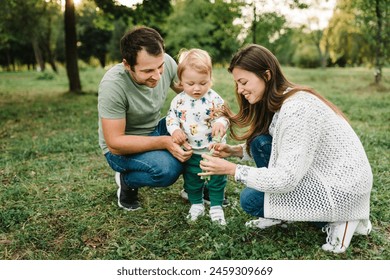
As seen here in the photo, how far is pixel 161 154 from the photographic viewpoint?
3365 mm

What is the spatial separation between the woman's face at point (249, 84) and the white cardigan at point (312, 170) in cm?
23

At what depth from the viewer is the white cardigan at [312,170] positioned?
2.48 metres

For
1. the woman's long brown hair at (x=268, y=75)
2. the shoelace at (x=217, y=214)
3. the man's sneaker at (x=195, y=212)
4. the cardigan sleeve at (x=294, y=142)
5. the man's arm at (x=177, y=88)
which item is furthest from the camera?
the man's arm at (x=177, y=88)

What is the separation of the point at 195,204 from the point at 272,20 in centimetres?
1025

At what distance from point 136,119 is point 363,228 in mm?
2014

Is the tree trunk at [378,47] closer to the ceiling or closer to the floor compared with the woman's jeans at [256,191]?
closer to the ceiling

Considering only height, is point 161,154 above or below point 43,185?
above

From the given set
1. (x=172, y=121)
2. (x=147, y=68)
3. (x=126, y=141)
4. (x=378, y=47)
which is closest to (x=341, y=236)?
(x=172, y=121)

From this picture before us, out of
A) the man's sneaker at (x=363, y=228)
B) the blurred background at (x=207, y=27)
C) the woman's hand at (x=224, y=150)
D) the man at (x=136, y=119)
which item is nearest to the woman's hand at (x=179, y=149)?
the man at (x=136, y=119)

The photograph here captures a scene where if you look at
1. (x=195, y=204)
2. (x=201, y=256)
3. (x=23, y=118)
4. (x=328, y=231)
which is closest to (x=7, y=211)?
(x=195, y=204)

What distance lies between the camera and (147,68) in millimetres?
3195

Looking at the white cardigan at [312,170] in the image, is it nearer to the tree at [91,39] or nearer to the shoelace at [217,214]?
the shoelace at [217,214]

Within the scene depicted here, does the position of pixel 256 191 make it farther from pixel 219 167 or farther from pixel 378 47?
pixel 378 47

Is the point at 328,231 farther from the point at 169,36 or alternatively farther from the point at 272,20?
the point at 169,36
